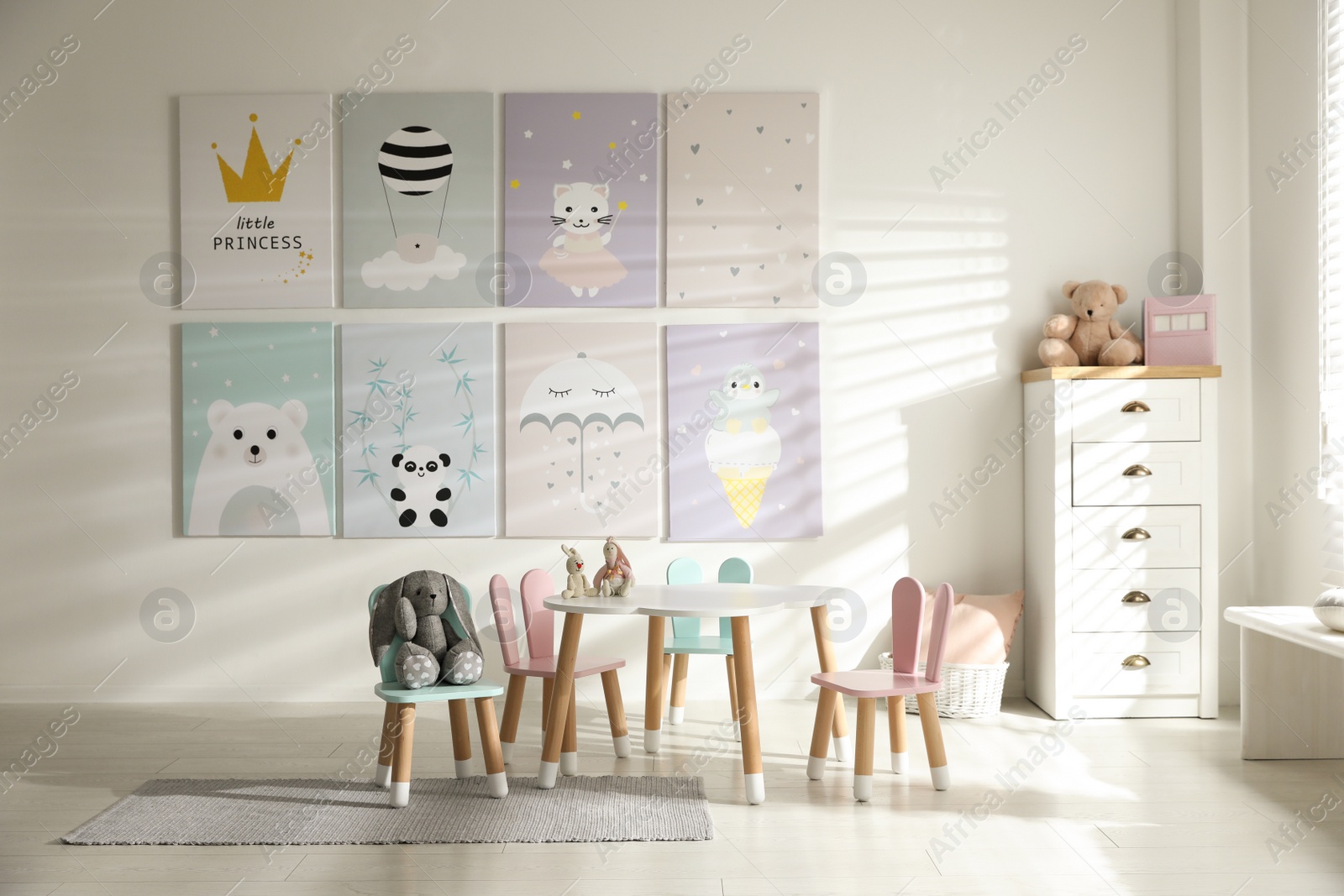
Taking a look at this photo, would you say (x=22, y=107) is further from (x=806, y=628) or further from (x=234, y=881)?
(x=806, y=628)

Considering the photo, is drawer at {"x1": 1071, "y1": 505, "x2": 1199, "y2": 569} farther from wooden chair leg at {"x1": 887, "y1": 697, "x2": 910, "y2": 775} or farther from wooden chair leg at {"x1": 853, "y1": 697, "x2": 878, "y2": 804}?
wooden chair leg at {"x1": 853, "y1": 697, "x2": 878, "y2": 804}

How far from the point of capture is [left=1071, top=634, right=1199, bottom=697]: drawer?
3938mm

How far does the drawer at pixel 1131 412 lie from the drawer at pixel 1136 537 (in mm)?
291

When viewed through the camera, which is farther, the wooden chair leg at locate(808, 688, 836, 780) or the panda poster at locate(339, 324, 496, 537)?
the panda poster at locate(339, 324, 496, 537)

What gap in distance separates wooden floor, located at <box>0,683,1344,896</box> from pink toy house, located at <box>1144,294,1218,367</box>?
146 centimetres

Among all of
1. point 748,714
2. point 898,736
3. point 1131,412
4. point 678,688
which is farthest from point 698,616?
point 1131,412

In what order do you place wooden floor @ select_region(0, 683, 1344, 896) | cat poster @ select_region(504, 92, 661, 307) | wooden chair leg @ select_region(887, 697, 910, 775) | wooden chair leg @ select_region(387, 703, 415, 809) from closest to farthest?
wooden floor @ select_region(0, 683, 1344, 896), wooden chair leg @ select_region(387, 703, 415, 809), wooden chair leg @ select_region(887, 697, 910, 775), cat poster @ select_region(504, 92, 661, 307)

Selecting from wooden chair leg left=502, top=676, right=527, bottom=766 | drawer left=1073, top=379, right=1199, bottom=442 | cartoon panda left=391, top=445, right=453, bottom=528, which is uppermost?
drawer left=1073, top=379, right=1199, bottom=442

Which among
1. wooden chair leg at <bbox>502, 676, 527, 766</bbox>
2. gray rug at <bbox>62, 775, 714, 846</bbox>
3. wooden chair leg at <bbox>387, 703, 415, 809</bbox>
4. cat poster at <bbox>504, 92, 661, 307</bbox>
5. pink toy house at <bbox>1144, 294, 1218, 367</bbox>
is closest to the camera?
gray rug at <bbox>62, 775, 714, 846</bbox>

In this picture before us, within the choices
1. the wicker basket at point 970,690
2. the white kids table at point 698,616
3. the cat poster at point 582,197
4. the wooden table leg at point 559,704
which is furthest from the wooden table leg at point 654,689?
the cat poster at point 582,197

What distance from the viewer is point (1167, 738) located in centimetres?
368

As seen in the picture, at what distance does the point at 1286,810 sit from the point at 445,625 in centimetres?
257

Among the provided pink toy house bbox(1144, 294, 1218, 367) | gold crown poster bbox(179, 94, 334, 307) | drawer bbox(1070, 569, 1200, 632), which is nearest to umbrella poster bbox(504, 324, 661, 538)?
gold crown poster bbox(179, 94, 334, 307)

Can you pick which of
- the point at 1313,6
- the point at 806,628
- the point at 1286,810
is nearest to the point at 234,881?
the point at 806,628
